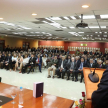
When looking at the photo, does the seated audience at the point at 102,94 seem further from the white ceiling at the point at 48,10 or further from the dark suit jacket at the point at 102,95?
the white ceiling at the point at 48,10

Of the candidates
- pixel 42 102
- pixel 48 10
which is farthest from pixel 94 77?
pixel 48 10

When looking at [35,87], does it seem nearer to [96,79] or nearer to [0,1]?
[96,79]

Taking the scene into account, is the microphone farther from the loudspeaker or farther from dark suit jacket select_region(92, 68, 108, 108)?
the loudspeaker

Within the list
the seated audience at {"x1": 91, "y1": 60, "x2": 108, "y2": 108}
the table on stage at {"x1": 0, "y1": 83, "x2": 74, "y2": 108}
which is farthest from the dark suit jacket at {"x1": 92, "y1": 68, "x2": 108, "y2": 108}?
the table on stage at {"x1": 0, "y1": 83, "x2": 74, "y2": 108}

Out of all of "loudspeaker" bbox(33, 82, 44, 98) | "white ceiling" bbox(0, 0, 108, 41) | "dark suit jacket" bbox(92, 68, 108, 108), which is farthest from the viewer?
"white ceiling" bbox(0, 0, 108, 41)

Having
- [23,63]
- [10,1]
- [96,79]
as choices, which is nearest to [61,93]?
[96,79]

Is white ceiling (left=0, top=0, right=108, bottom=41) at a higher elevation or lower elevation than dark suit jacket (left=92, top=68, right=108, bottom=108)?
higher

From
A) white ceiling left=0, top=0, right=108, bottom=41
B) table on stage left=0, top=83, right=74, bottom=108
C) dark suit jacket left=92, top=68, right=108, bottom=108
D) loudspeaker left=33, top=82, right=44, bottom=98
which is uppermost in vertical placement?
white ceiling left=0, top=0, right=108, bottom=41

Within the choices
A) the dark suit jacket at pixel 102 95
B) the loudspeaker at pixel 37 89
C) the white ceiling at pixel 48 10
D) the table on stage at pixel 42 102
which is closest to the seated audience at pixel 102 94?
the dark suit jacket at pixel 102 95

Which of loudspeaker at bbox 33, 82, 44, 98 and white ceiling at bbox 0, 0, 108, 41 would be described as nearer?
loudspeaker at bbox 33, 82, 44, 98

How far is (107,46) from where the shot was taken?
75.1 feet

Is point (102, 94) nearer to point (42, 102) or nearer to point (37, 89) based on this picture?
point (42, 102)

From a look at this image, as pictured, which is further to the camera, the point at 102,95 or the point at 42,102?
the point at 42,102

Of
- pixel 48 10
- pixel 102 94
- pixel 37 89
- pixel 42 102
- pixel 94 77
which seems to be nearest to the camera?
pixel 102 94
